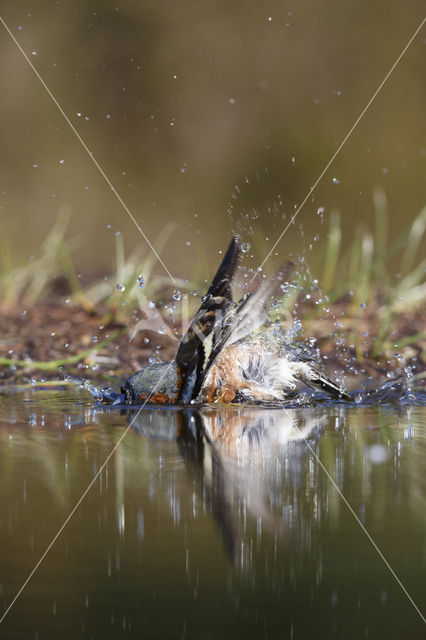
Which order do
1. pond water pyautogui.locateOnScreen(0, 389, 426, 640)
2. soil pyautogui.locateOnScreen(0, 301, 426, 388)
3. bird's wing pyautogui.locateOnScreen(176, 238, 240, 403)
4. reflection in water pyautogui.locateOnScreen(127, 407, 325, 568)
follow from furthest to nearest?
soil pyautogui.locateOnScreen(0, 301, 426, 388)
bird's wing pyautogui.locateOnScreen(176, 238, 240, 403)
reflection in water pyautogui.locateOnScreen(127, 407, 325, 568)
pond water pyautogui.locateOnScreen(0, 389, 426, 640)

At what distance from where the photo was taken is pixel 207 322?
10.4 feet

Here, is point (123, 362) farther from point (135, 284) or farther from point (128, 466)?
point (128, 466)

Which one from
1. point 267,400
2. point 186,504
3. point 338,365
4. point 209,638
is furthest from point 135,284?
point 209,638

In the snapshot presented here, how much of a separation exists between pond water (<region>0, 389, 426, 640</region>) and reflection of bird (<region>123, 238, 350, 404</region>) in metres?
0.41

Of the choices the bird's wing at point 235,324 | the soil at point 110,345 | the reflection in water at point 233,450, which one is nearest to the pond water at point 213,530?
the reflection in water at point 233,450

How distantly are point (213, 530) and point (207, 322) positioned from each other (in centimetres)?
158

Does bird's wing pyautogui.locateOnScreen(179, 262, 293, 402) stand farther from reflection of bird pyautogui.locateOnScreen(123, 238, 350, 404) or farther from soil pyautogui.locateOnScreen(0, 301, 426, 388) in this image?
soil pyautogui.locateOnScreen(0, 301, 426, 388)

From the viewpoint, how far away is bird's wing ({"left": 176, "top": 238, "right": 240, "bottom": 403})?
3170 mm

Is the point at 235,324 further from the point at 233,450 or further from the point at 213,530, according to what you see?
the point at 213,530

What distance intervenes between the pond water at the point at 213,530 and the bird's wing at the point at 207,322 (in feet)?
1.23

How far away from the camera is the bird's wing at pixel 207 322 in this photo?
10.4 ft

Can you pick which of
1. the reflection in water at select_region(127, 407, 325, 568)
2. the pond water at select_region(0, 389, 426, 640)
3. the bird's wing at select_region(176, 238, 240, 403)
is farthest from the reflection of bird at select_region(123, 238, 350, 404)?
the pond water at select_region(0, 389, 426, 640)

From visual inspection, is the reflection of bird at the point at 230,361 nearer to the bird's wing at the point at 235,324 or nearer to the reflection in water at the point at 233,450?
the bird's wing at the point at 235,324

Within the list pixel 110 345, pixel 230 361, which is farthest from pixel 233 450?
pixel 110 345
